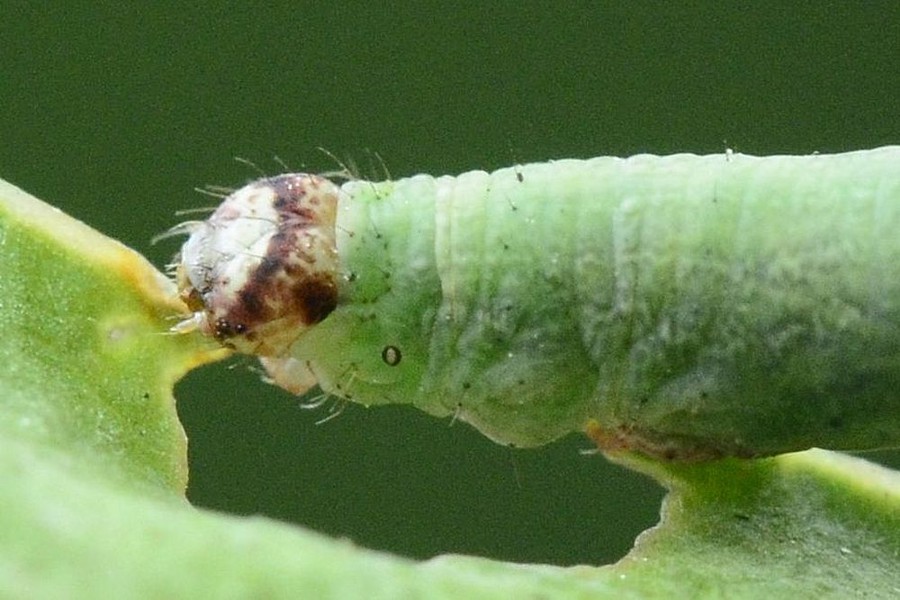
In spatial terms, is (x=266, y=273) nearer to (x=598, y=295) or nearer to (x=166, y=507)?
(x=598, y=295)

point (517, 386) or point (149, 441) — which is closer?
point (149, 441)

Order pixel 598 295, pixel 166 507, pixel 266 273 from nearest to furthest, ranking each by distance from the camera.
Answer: pixel 166 507 → pixel 598 295 → pixel 266 273

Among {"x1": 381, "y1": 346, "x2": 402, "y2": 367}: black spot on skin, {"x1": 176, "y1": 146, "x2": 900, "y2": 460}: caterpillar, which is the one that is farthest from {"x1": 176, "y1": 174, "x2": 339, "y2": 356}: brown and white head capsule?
{"x1": 381, "y1": 346, "x2": 402, "y2": 367}: black spot on skin

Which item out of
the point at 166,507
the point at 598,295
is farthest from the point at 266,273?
the point at 166,507

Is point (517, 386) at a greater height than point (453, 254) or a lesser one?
lesser

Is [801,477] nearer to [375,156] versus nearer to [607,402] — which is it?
[607,402]

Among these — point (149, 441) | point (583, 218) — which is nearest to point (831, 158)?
point (583, 218)

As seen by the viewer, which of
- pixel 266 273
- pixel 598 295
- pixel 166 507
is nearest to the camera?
pixel 166 507
